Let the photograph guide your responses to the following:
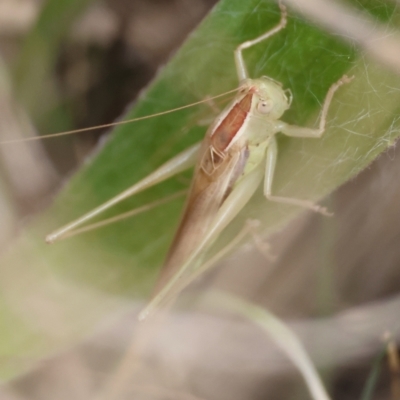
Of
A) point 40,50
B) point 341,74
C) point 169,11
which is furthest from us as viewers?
point 169,11

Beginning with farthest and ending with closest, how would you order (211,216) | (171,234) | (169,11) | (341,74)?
(169,11) < (171,234) < (211,216) < (341,74)

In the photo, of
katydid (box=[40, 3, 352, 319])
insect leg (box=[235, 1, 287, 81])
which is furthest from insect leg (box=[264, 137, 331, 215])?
insect leg (box=[235, 1, 287, 81])

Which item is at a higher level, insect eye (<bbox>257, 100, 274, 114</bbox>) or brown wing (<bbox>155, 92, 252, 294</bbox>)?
insect eye (<bbox>257, 100, 274, 114</bbox>)

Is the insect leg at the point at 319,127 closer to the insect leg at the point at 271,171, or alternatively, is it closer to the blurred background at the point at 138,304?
the insect leg at the point at 271,171

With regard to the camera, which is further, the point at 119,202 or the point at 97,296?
the point at 97,296

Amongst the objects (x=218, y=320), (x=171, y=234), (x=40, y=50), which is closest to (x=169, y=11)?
(x=40, y=50)

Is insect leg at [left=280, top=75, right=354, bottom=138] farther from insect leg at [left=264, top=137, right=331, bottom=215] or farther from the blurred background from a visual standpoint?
the blurred background

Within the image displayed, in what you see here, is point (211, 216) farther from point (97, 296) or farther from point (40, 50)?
point (40, 50)

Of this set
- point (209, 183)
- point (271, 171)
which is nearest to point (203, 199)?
point (209, 183)
